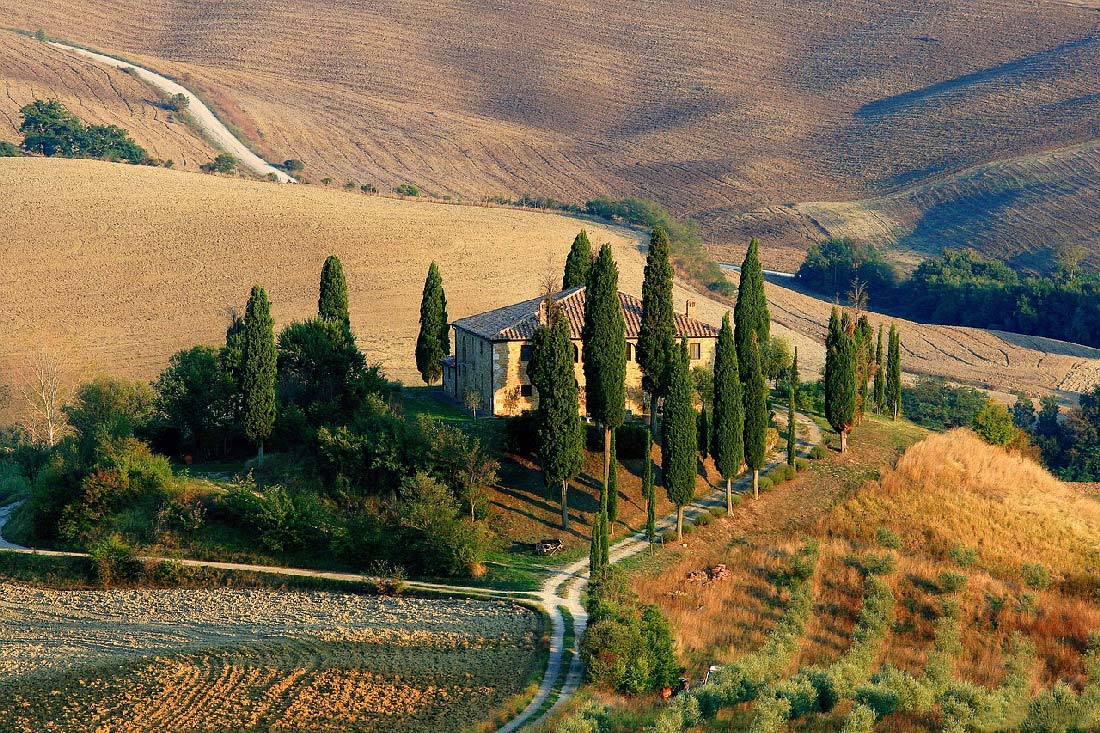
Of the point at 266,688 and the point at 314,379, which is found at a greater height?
the point at 314,379

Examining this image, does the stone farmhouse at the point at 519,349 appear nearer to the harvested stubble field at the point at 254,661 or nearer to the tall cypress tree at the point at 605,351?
the tall cypress tree at the point at 605,351

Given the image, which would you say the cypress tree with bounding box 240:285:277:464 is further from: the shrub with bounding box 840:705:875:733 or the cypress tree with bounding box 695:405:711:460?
the shrub with bounding box 840:705:875:733

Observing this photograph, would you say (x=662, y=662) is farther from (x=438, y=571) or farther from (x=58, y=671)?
(x=58, y=671)

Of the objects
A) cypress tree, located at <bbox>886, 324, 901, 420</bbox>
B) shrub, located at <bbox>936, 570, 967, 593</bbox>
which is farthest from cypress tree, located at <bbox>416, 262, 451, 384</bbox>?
shrub, located at <bbox>936, 570, 967, 593</bbox>

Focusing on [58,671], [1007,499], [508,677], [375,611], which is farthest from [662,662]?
[1007,499]

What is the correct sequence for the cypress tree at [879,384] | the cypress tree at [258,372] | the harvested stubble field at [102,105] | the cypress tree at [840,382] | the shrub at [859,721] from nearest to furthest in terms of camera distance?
1. the shrub at [859,721]
2. the cypress tree at [258,372]
3. the cypress tree at [840,382]
4. the cypress tree at [879,384]
5. the harvested stubble field at [102,105]

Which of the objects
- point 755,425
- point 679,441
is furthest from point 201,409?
point 755,425

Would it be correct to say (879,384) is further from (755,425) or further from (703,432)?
(703,432)

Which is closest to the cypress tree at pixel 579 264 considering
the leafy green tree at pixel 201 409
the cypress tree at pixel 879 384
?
the cypress tree at pixel 879 384
